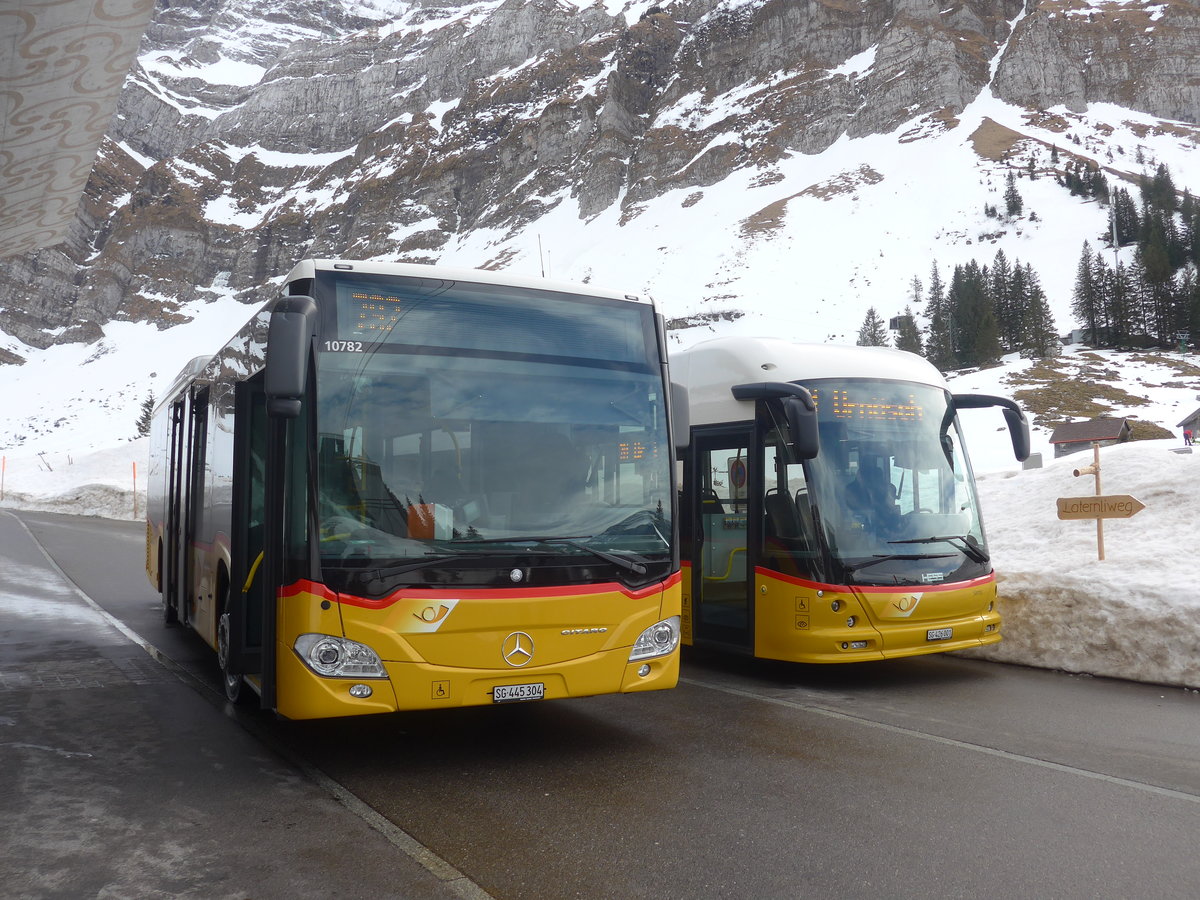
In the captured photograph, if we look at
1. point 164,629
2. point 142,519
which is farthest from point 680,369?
point 142,519

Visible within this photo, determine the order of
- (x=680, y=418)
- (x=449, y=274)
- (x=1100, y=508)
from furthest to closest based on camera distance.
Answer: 1. (x=1100, y=508)
2. (x=680, y=418)
3. (x=449, y=274)

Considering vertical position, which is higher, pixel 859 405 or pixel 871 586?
pixel 859 405

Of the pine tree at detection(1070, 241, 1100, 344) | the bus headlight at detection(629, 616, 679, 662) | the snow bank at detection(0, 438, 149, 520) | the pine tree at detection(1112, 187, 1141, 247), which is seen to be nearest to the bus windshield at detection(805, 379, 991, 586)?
the bus headlight at detection(629, 616, 679, 662)

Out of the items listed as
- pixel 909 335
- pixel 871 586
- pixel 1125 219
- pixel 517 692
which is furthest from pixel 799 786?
pixel 1125 219

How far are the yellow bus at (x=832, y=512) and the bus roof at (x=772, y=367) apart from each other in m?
0.01

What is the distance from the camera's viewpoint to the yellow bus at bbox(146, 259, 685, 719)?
5188 millimetres

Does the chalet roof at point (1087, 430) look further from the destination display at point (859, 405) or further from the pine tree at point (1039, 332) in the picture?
the pine tree at point (1039, 332)

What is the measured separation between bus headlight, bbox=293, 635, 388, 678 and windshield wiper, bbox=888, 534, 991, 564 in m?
4.72

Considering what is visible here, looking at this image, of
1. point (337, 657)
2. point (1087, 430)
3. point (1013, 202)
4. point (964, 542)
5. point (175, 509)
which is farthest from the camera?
point (1013, 202)

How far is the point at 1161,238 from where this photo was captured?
366 feet

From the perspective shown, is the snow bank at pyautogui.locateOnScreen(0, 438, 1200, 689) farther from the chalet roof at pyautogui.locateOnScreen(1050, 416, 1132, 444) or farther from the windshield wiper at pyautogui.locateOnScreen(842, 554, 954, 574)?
the chalet roof at pyautogui.locateOnScreen(1050, 416, 1132, 444)

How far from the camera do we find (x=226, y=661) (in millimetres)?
6848

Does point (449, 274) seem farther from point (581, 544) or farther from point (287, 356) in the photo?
point (581, 544)

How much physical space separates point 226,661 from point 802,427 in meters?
4.47
